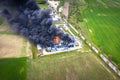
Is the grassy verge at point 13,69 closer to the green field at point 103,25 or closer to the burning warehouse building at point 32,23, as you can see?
the burning warehouse building at point 32,23

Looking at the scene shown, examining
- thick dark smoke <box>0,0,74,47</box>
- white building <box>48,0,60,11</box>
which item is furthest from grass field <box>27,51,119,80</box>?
white building <box>48,0,60,11</box>

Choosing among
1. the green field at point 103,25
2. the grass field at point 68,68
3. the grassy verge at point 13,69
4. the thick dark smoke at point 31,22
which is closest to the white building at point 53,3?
the green field at point 103,25

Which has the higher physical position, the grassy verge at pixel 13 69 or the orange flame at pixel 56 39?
the orange flame at pixel 56 39

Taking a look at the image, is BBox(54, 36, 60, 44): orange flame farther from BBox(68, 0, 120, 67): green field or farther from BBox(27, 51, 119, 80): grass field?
BBox(68, 0, 120, 67): green field

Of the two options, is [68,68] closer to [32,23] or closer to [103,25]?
[32,23]

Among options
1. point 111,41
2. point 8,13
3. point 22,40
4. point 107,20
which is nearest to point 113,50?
point 111,41

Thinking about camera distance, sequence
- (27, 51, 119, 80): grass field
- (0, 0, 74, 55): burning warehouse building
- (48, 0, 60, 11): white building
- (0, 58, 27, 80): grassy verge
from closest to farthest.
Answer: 1. (0, 58, 27, 80): grassy verge
2. (27, 51, 119, 80): grass field
3. (0, 0, 74, 55): burning warehouse building
4. (48, 0, 60, 11): white building

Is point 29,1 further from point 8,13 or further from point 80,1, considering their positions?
point 80,1
